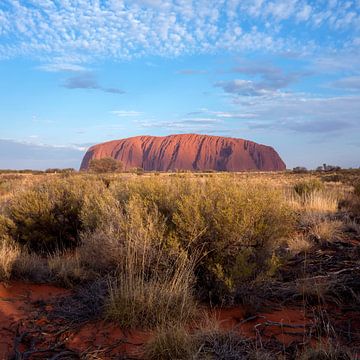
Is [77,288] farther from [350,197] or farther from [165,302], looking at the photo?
[350,197]

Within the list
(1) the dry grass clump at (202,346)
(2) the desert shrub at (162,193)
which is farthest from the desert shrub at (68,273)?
(1) the dry grass clump at (202,346)

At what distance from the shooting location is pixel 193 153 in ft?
435

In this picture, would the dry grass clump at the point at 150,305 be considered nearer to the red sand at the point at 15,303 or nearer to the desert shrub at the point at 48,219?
the red sand at the point at 15,303

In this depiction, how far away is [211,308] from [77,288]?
6.47ft

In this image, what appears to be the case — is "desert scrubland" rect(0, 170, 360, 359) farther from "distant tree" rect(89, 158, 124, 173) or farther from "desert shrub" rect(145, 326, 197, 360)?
"distant tree" rect(89, 158, 124, 173)

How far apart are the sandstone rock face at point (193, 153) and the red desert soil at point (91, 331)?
115 metres

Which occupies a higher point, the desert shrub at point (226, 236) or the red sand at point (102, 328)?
the desert shrub at point (226, 236)

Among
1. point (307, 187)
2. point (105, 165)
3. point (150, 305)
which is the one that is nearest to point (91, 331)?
point (150, 305)

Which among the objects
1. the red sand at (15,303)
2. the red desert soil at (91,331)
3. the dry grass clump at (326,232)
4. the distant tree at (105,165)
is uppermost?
the distant tree at (105,165)

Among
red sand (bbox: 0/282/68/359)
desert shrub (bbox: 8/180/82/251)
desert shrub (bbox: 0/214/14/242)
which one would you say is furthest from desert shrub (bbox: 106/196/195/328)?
desert shrub (bbox: 0/214/14/242)

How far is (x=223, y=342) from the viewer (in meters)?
3.41

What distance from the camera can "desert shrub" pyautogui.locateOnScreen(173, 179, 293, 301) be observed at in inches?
188

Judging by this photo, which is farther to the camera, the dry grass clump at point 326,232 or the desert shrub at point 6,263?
the dry grass clump at point 326,232

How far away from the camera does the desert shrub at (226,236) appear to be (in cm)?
477
